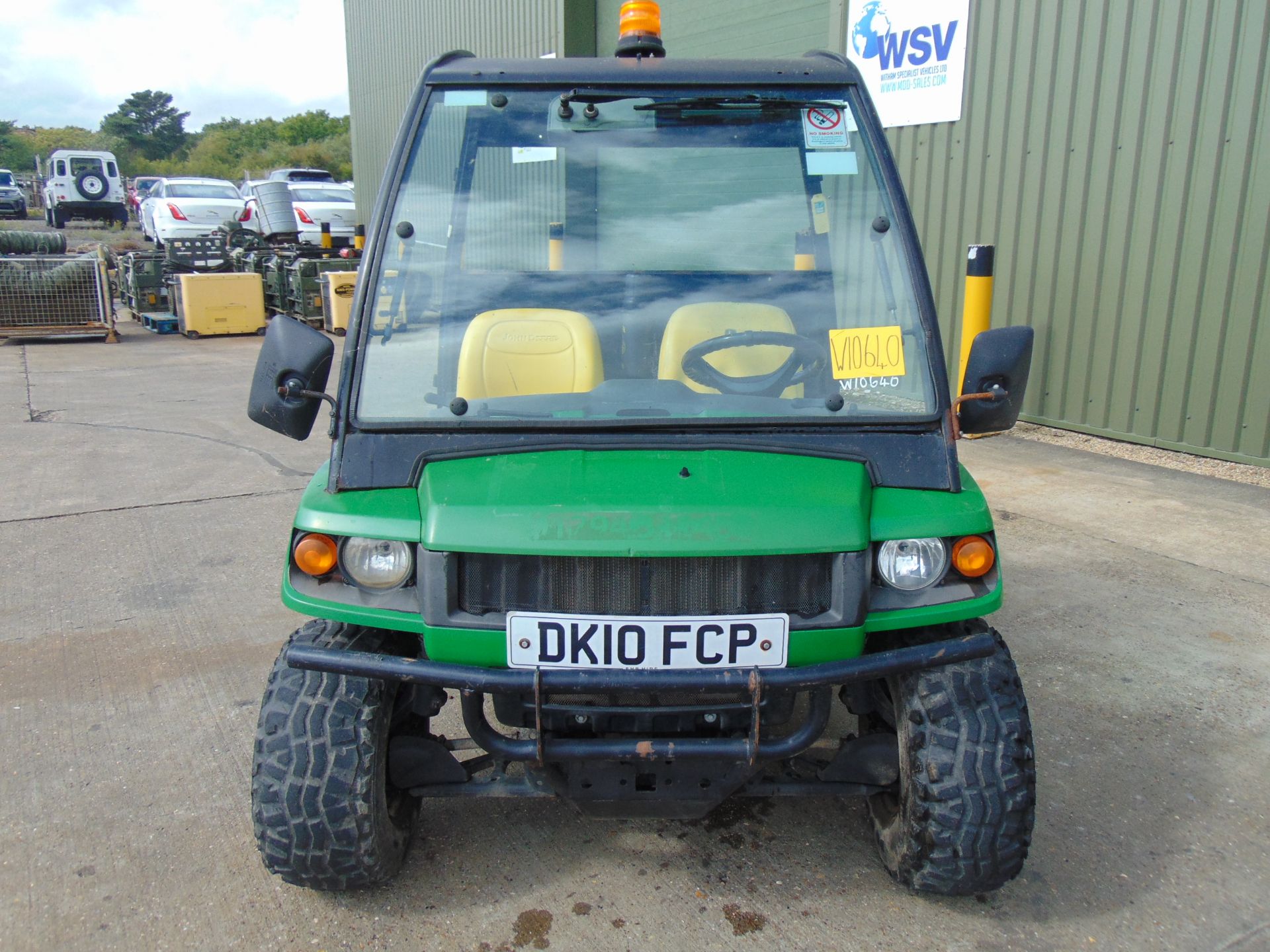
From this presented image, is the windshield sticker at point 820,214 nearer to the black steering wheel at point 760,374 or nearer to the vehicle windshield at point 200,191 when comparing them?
the black steering wheel at point 760,374

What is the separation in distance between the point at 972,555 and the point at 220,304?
13.8m

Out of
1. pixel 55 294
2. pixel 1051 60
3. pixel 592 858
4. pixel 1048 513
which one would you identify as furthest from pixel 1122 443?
pixel 55 294

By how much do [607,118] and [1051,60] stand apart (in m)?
5.60

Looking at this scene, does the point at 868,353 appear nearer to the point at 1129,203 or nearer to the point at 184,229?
the point at 1129,203

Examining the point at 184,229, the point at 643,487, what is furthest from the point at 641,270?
the point at 184,229

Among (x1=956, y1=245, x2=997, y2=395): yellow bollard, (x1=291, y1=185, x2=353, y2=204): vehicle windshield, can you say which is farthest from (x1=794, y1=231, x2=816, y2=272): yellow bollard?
(x1=291, y1=185, x2=353, y2=204): vehicle windshield

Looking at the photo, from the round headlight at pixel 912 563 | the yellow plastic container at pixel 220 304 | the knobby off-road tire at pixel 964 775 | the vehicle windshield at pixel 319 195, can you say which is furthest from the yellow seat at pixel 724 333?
the vehicle windshield at pixel 319 195

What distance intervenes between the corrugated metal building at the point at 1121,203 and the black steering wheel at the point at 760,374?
4.82 meters

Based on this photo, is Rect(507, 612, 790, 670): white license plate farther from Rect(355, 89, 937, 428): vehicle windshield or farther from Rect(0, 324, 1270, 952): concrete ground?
Rect(0, 324, 1270, 952): concrete ground

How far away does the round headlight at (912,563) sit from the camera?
7.57ft

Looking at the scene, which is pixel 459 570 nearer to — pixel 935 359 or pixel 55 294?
pixel 935 359

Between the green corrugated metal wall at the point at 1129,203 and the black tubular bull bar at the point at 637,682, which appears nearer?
the black tubular bull bar at the point at 637,682

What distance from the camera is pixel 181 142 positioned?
3612 inches

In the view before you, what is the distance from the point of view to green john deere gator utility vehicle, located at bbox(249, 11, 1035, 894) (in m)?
2.21
